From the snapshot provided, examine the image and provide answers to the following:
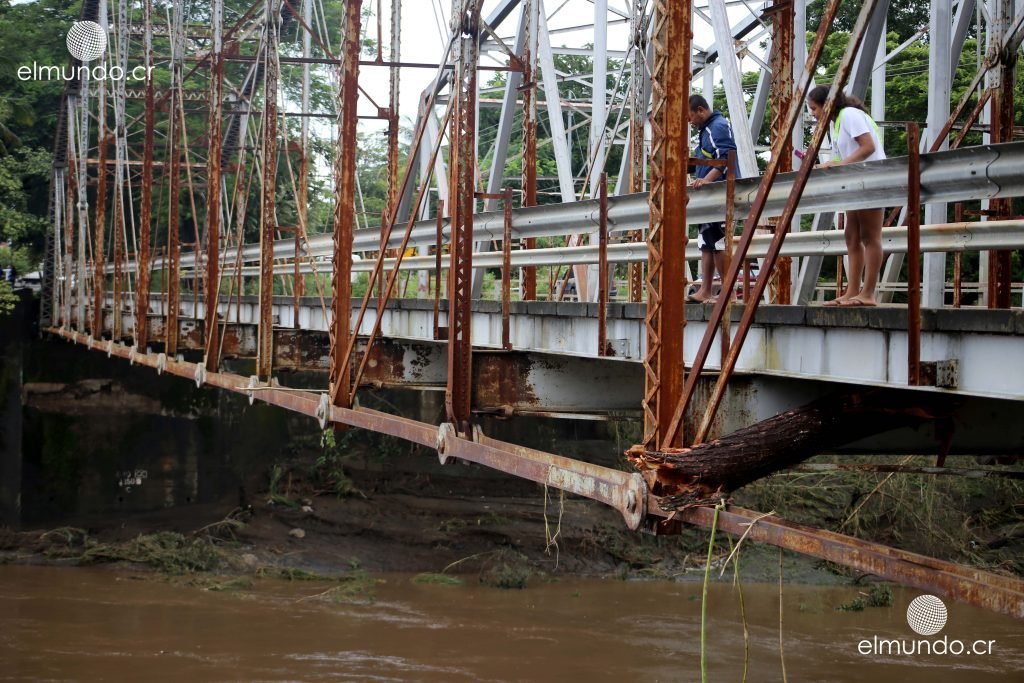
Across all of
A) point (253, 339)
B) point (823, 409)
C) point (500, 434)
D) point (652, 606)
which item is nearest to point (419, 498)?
point (500, 434)

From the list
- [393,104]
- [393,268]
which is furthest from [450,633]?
[393,268]

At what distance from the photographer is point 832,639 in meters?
18.2

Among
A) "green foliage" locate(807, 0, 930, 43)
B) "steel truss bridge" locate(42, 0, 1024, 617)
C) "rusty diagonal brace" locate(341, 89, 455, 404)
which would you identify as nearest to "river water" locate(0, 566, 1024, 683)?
"steel truss bridge" locate(42, 0, 1024, 617)

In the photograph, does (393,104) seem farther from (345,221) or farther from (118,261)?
(118,261)

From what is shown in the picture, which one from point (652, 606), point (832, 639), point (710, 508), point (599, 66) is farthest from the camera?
point (652, 606)

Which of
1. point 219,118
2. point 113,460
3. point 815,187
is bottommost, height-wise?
point 113,460

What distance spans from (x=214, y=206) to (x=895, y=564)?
39.3ft

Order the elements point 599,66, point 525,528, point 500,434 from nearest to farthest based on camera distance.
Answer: point 599,66 < point 525,528 < point 500,434

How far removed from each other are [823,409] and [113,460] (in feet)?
73.9

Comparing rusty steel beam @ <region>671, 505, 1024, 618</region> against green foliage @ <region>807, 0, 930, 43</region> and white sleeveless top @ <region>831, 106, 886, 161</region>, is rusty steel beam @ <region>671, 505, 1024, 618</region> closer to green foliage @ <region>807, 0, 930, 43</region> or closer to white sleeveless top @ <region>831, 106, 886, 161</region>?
white sleeveless top @ <region>831, 106, 886, 161</region>

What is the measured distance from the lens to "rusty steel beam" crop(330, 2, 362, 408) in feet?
34.2

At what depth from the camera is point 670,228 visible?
5570mm

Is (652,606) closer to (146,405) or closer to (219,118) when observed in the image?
(219,118)

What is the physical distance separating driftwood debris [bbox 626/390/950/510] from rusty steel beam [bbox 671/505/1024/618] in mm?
340
